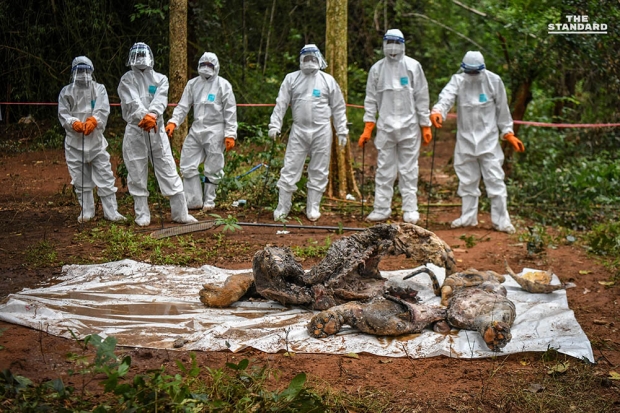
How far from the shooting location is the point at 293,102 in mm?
7988

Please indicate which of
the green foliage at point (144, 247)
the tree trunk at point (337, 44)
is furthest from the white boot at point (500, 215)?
the green foliage at point (144, 247)

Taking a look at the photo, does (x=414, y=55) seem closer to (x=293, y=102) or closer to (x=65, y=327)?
(x=293, y=102)

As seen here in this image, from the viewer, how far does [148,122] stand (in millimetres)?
7117

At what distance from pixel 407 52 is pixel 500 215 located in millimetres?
6984

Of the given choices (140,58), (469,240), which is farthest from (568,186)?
(140,58)

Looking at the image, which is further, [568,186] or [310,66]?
[568,186]

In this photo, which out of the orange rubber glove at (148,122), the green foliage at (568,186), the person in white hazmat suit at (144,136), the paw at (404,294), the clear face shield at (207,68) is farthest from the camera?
the green foliage at (568,186)

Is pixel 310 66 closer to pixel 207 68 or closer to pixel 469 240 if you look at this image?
pixel 207 68

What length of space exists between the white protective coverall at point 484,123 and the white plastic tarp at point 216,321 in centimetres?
230

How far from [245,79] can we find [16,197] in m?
4.88

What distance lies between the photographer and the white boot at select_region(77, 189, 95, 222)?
7.60 meters

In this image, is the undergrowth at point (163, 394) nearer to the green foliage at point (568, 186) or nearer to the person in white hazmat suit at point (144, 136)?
the person in white hazmat suit at point (144, 136)

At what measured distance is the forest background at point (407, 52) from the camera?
9516mm

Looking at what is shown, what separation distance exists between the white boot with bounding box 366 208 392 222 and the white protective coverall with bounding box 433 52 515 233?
3.21 ft
